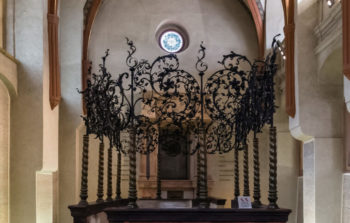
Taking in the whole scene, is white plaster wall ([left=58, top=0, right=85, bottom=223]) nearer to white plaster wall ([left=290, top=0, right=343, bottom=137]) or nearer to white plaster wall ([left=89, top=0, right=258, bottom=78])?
white plaster wall ([left=89, top=0, right=258, bottom=78])

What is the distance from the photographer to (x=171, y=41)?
15461 millimetres

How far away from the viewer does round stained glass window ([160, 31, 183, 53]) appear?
15.5 meters

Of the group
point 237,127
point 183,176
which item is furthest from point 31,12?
point 183,176

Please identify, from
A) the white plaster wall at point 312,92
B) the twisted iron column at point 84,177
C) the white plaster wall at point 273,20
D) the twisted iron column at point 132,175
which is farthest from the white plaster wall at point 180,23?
the twisted iron column at point 132,175

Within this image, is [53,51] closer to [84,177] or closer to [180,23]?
[84,177]

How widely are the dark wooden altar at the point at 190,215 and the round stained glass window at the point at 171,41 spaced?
10.2 m

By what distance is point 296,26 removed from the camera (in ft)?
34.9

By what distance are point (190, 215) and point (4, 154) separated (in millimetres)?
5433

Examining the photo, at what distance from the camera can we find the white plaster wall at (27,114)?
393 inches

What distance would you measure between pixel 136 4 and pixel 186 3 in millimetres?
1548

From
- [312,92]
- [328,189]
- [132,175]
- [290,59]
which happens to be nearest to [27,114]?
[132,175]

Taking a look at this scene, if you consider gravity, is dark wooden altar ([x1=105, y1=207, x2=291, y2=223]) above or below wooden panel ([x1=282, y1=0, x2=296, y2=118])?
below

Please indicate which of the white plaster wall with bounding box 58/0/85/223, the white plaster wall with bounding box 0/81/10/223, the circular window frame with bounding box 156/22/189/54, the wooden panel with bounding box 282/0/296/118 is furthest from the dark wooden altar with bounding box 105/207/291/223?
the circular window frame with bounding box 156/22/189/54

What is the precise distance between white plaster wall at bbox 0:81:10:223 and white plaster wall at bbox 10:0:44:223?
0.13m
